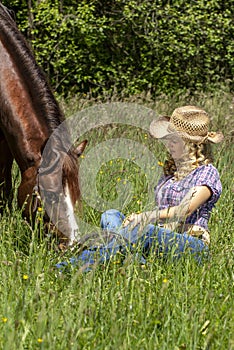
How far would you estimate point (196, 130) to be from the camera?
157 inches

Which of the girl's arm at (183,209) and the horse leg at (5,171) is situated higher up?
the girl's arm at (183,209)

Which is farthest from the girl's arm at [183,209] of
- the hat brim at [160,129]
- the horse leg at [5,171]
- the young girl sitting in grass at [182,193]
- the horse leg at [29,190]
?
the horse leg at [5,171]

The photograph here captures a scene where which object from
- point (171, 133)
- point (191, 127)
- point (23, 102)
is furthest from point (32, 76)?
point (191, 127)

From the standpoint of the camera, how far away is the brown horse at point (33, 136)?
3818 millimetres

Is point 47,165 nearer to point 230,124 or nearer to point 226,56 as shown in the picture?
point 230,124

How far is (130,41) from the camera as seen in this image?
13.2 metres

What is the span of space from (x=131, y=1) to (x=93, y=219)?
336 inches

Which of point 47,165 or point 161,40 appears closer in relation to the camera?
point 47,165

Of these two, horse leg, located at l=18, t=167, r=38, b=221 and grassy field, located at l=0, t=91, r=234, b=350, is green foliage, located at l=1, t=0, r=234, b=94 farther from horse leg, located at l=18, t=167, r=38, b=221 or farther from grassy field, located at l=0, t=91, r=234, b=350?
grassy field, located at l=0, t=91, r=234, b=350

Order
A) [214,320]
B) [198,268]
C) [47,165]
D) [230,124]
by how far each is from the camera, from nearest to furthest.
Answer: [214,320] → [198,268] → [47,165] → [230,124]

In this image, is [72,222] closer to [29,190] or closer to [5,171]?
[29,190]

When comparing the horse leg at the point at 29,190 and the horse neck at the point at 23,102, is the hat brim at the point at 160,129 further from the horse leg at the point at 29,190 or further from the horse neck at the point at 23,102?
the horse leg at the point at 29,190

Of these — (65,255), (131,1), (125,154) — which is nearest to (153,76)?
(131,1)

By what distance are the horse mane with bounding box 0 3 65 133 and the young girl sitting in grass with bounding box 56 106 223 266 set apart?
612mm
